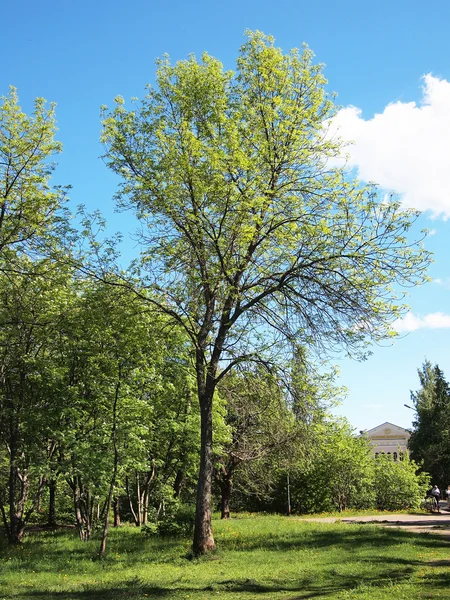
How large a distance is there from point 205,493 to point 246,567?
9.51 feet

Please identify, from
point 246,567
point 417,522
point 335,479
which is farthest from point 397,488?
point 246,567

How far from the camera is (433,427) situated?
58.8 metres

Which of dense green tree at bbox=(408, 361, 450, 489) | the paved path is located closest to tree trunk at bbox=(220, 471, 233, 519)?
the paved path

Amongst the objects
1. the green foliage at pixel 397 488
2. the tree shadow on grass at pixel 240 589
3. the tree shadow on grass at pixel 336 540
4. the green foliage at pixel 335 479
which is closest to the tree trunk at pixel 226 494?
the green foliage at pixel 335 479

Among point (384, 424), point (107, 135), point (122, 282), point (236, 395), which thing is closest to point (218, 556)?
point (236, 395)

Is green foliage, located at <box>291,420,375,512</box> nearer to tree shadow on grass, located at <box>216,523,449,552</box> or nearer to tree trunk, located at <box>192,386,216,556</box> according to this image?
tree shadow on grass, located at <box>216,523,449,552</box>

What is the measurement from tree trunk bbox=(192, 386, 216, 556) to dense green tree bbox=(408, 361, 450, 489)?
45227mm

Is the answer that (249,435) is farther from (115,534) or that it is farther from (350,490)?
(350,490)

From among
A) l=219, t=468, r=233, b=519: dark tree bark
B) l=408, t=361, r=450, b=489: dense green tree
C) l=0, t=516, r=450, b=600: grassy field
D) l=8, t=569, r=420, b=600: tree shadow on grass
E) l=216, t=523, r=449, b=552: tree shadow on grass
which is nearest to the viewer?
l=8, t=569, r=420, b=600: tree shadow on grass

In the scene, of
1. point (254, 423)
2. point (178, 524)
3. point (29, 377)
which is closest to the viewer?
point (178, 524)

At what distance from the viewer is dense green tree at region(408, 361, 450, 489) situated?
181 ft

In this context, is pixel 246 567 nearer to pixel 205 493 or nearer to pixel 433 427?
pixel 205 493

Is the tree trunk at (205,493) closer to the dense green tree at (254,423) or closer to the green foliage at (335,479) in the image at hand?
the dense green tree at (254,423)

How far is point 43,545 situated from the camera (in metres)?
17.7
